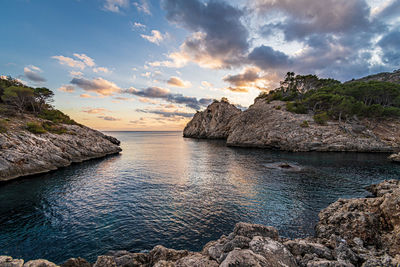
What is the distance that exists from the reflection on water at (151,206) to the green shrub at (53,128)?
1611 centimetres

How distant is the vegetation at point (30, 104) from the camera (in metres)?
45.7

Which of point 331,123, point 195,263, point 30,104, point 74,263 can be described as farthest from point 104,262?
point 331,123

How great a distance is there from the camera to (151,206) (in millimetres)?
20625

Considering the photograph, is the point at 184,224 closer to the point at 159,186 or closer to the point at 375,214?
the point at 159,186

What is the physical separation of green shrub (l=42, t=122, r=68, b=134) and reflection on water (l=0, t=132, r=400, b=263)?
1611 centimetres

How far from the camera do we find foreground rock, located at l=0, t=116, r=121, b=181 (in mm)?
29953

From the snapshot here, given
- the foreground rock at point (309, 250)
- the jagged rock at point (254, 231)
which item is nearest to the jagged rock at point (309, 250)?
the foreground rock at point (309, 250)

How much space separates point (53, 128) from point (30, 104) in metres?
20.9

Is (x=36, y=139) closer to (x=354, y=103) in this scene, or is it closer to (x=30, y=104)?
(x=30, y=104)

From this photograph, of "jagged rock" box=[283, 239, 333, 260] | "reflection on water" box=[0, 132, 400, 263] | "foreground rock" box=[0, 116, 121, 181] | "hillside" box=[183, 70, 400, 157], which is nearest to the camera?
"jagged rock" box=[283, 239, 333, 260]

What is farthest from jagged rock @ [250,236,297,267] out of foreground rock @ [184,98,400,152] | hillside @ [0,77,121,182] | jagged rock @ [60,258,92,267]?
foreground rock @ [184,98,400,152]

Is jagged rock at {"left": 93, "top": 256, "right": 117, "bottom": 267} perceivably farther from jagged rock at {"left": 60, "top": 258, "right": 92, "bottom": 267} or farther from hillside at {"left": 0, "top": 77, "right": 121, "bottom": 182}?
hillside at {"left": 0, "top": 77, "right": 121, "bottom": 182}

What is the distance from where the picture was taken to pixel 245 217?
58.4 ft

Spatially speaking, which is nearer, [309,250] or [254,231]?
[309,250]
